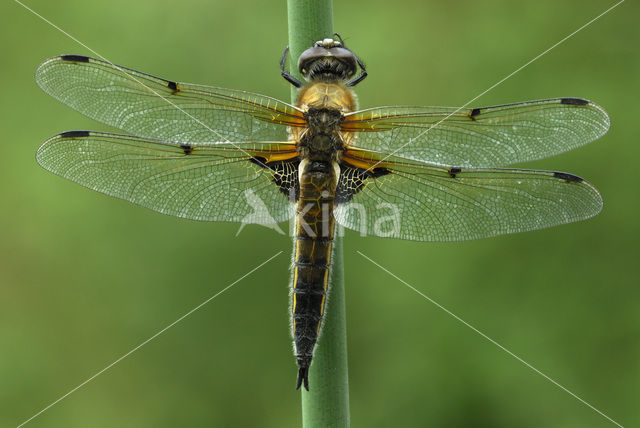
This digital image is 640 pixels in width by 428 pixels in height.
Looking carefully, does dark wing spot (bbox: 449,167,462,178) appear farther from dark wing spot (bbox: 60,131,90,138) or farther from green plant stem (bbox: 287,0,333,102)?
dark wing spot (bbox: 60,131,90,138)

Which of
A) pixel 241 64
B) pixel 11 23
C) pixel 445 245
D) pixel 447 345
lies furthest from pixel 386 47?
pixel 11 23

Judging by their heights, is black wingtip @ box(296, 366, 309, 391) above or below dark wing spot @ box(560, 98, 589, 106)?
below

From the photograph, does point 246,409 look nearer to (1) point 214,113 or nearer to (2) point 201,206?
(2) point 201,206

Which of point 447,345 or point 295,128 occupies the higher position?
point 295,128

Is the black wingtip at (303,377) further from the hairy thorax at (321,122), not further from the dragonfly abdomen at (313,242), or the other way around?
the hairy thorax at (321,122)

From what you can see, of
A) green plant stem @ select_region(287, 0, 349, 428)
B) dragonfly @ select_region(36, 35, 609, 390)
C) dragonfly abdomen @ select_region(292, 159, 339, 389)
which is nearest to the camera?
green plant stem @ select_region(287, 0, 349, 428)

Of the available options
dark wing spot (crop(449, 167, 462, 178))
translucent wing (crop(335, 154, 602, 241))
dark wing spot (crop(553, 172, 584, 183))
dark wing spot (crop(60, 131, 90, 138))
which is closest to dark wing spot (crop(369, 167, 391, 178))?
translucent wing (crop(335, 154, 602, 241))

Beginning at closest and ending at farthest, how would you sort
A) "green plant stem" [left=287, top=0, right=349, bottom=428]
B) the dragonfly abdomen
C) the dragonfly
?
"green plant stem" [left=287, top=0, right=349, bottom=428] < the dragonfly abdomen < the dragonfly
